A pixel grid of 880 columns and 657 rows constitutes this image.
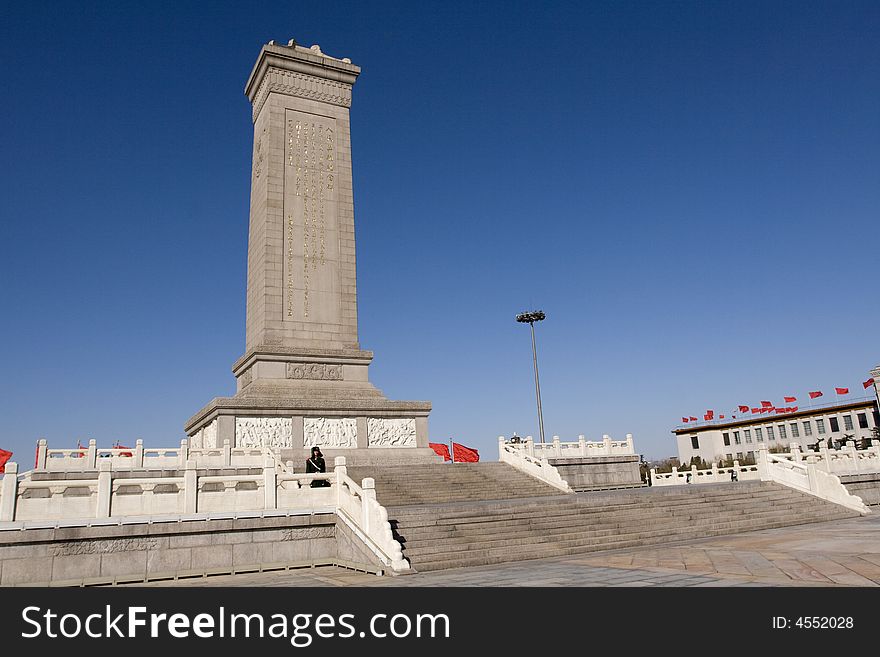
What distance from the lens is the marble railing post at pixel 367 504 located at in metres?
12.2

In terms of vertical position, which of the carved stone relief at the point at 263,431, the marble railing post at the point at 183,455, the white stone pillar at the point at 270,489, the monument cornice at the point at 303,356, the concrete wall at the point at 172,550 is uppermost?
the monument cornice at the point at 303,356

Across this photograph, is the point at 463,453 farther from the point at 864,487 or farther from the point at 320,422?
the point at 864,487

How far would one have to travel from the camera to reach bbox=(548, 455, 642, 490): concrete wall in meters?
23.7

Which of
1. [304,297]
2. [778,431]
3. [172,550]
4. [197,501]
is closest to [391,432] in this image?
[304,297]

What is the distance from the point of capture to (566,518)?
1459 centimetres

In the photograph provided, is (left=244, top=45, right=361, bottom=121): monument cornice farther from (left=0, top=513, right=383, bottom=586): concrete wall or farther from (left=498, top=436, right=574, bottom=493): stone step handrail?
(left=0, top=513, right=383, bottom=586): concrete wall

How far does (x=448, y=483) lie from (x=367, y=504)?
24.4 feet

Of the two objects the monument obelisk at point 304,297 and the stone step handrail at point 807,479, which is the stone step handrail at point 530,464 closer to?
the monument obelisk at point 304,297

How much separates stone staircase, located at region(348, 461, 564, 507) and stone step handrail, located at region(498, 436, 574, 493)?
215 millimetres

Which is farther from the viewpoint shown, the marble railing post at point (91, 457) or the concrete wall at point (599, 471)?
the concrete wall at point (599, 471)

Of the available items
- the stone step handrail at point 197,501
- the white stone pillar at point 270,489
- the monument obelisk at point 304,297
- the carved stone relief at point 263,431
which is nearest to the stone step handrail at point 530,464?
the monument obelisk at point 304,297

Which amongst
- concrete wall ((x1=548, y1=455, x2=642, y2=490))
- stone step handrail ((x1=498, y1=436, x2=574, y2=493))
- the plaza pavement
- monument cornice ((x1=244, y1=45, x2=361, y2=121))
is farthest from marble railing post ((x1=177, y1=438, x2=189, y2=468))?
monument cornice ((x1=244, y1=45, x2=361, y2=121))

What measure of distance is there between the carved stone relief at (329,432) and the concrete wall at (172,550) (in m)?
9.84
